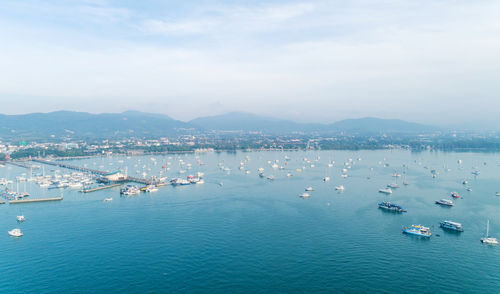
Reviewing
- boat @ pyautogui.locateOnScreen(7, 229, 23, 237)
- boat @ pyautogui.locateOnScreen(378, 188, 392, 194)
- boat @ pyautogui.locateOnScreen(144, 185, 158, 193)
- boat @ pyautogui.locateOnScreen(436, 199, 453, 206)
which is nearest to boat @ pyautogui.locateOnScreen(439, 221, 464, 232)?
boat @ pyautogui.locateOnScreen(436, 199, 453, 206)

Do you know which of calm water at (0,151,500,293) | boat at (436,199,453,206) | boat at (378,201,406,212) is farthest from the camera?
boat at (436,199,453,206)

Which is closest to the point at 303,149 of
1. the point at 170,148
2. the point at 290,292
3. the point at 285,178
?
the point at 170,148

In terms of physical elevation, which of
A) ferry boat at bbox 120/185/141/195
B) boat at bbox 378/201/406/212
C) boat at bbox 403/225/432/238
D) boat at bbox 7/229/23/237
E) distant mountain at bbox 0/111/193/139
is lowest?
boat at bbox 7/229/23/237

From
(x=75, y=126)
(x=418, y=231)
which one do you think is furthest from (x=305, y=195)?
(x=75, y=126)

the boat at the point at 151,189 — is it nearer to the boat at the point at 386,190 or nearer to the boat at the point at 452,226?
the boat at the point at 386,190

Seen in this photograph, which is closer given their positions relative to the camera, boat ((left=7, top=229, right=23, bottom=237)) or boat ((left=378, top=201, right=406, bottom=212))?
boat ((left=7, top=229, right=23, bottom=237))

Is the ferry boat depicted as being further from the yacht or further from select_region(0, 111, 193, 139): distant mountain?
select_region(0, 111, 193, 139): distant mountain

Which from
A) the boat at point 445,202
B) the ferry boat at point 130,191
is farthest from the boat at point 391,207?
the ferry boat at point 130,191
